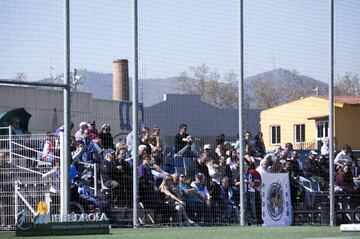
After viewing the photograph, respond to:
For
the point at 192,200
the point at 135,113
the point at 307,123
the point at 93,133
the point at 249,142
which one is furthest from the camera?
the point at 307,123

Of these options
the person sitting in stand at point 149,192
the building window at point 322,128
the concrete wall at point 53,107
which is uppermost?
the concrete wall at point 53,107

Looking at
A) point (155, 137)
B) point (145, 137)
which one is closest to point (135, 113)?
point (145, 137)

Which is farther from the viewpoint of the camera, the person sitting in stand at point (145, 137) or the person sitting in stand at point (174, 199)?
the person sitting in stand at point (174, 199)

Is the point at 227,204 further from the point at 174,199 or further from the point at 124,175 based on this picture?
the point at 124,175

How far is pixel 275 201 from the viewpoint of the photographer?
22.9 m

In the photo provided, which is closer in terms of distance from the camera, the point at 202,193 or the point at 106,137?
the point at 106,137

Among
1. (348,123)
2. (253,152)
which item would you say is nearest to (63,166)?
(253,152)

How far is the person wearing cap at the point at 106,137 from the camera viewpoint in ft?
66.5

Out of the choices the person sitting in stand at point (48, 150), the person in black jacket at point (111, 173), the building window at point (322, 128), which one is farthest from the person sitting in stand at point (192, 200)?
the building window at point (322, 128)

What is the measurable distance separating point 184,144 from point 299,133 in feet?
20.7

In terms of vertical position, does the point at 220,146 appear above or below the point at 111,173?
above

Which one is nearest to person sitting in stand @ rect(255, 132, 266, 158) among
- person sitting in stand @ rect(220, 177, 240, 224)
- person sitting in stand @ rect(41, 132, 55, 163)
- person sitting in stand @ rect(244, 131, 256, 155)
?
person sitting in stand @ rect(244, 131, 256, 155)

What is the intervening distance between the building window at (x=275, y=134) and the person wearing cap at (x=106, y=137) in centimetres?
695

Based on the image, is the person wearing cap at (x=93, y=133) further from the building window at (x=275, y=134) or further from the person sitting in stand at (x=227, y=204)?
the building window at (x=275, y=134)
